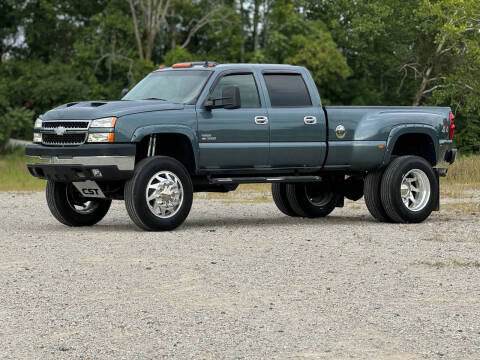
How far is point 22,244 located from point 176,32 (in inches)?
1670

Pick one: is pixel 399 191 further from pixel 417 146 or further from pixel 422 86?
pixel 422 86

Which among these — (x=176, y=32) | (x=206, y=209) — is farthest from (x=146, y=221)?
(x=176, y=32)

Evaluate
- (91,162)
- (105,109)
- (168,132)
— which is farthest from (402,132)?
(91,162)

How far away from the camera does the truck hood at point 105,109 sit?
492 inches

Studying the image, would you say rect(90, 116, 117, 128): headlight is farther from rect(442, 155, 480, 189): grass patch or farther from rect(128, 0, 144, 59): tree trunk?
rect(128, 0, 144, 59): tree trunk

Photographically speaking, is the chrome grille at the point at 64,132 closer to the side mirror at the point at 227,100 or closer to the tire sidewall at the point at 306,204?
the side mirror at the point at 227,100

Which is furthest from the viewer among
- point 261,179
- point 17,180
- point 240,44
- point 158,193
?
point 240,44

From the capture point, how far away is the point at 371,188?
1445cm

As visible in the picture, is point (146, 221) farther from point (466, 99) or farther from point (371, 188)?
point (466, 99)

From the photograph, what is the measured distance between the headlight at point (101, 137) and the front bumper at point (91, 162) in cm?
8

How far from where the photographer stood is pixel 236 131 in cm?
1329

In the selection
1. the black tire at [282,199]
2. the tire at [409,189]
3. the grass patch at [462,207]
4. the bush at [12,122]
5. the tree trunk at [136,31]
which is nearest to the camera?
the tire at [409,189]

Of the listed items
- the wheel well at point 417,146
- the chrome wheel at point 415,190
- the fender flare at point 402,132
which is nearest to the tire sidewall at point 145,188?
the fender flare at point 402,132

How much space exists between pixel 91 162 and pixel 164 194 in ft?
3.17
